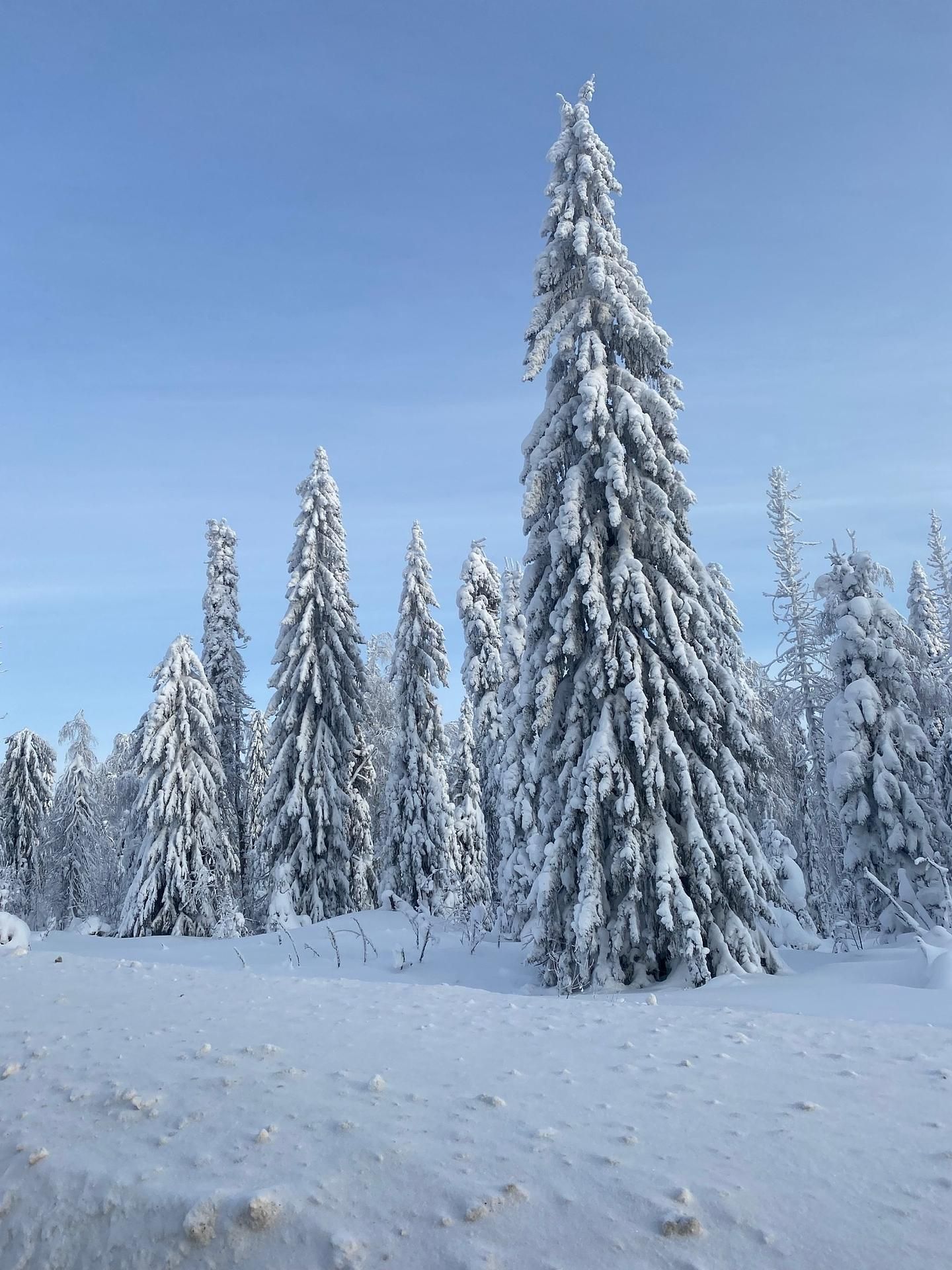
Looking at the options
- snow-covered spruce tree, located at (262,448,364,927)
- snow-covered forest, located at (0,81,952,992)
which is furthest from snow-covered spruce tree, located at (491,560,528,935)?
snow-covered spruce tree, located at (262,448,364,927)

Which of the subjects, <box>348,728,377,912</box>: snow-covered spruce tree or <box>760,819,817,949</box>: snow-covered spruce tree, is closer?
<box>760,819,817,949</box>: snow-covered spruce tree

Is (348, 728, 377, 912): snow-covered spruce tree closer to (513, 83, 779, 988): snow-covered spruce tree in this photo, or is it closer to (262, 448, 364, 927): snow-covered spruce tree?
(262, 448, 364, 927): snow-covered spruce tree

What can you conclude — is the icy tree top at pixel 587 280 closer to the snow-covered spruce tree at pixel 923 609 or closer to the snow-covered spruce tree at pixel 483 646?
the snow-covered spruce tree at pixel 483 646

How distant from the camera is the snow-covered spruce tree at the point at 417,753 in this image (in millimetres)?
25609

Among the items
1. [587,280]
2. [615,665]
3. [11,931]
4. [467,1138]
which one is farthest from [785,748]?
[467,1138]

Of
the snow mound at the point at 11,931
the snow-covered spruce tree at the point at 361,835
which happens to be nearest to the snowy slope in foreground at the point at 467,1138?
the snow mound at the point at 11,931

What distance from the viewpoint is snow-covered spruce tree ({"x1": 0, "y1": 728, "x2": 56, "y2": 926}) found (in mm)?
34062

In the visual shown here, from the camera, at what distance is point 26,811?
34969 millimetres

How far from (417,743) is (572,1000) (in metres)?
18.9

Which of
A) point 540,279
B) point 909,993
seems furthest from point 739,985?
point 540,279

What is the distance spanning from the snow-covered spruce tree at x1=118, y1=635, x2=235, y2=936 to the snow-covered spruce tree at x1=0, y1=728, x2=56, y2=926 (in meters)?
14.0

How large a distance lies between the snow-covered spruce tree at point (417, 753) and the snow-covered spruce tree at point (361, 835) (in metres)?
0.84

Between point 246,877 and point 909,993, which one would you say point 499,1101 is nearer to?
point 909,993

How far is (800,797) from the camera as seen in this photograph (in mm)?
26938
